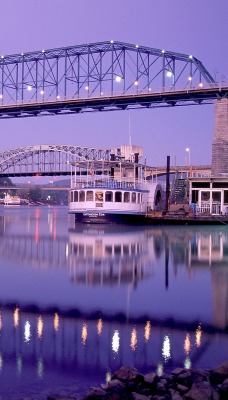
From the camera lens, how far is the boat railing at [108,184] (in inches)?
1708

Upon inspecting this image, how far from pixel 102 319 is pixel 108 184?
33939 millimetres

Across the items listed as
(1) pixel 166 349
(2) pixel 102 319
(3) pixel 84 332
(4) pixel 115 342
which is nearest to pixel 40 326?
(3) pixel 84 332

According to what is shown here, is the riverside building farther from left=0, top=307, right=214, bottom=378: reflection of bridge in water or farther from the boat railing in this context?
left=0, top=307, right=214, bottom=378: reflection of bridge in water

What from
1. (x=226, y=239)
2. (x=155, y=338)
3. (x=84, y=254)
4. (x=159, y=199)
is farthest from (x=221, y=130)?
(x=155, y=338)

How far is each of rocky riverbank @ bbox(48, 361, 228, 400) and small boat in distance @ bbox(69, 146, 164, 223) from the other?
35491 mm

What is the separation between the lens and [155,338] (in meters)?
8.57

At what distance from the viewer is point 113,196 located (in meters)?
42.2

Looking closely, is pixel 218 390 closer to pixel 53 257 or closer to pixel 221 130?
pixel 53 257

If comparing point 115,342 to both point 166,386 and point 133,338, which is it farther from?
point 166,386

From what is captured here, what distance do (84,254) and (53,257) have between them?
1221 mm

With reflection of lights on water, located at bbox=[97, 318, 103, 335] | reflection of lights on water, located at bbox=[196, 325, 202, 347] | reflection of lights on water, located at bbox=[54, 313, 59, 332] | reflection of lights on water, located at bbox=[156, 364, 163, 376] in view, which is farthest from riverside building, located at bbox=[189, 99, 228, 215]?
reflection of lights on water, located at bbox=[156, 364, 163, 376]

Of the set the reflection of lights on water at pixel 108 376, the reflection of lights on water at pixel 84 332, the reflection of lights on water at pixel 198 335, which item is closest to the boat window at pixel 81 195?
the reflection of lights on water at pixel 84 332

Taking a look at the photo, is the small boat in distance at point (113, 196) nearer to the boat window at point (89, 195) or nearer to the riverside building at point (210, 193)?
the boat window at point (89, 195)

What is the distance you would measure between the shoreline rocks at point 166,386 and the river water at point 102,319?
455 millimetres
